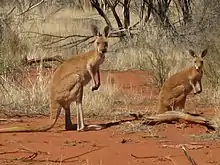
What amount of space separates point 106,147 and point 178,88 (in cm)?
340

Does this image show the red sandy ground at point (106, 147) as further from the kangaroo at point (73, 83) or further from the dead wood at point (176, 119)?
the kangaroo at point (73, 83)

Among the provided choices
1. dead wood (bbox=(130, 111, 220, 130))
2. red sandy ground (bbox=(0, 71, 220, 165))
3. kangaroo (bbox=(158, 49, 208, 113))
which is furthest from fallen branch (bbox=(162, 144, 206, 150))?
kangaroo (bbox=(158, 49, 208, 113))

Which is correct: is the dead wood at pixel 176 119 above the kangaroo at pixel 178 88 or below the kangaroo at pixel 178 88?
below

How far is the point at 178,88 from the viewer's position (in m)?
10.7

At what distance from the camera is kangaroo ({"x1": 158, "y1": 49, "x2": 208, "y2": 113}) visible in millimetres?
10484

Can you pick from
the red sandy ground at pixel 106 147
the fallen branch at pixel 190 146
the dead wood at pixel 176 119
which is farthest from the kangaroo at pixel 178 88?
the fallen branch at pixel 190 146

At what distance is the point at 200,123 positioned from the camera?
29.9 ft

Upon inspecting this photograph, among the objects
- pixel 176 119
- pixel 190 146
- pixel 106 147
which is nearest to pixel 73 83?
pixel 176 119

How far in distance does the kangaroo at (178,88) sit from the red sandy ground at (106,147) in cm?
114

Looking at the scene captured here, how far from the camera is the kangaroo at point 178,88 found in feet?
34.4

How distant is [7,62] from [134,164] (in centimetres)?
509

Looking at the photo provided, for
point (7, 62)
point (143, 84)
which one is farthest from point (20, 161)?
point (143, 84)

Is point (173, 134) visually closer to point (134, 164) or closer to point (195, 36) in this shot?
point (134, 164)

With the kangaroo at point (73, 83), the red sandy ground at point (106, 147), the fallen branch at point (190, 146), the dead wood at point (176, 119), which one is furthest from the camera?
the kangaroo at point (73, 83)
